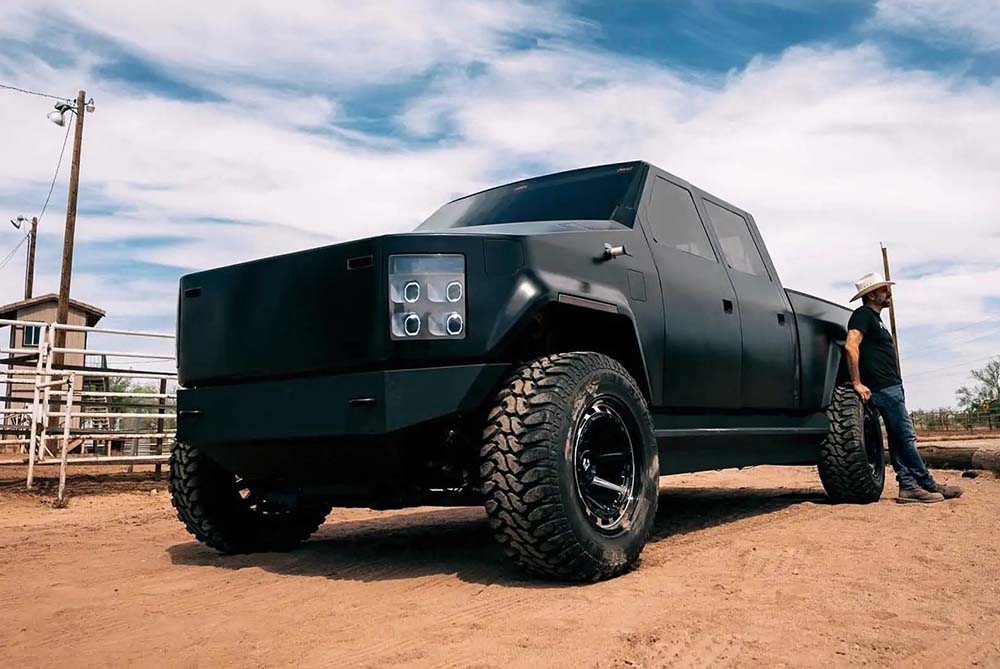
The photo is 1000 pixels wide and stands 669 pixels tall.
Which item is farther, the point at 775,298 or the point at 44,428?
the point at 44,428

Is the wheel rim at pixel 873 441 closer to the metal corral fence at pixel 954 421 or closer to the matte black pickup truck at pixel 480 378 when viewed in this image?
the matte black pickup truck at pixel 480 378

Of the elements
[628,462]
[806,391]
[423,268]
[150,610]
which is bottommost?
[150,610]

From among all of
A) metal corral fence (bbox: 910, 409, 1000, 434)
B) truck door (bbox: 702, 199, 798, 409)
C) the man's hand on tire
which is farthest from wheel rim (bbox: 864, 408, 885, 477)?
metal corral fence (bbox: 910, 409, 1000, 434)

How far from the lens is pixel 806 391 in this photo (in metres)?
5.71

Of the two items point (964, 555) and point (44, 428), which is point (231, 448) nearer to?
point (964, 555)

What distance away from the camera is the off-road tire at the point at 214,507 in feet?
13.8

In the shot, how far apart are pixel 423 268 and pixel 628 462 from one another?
124cm

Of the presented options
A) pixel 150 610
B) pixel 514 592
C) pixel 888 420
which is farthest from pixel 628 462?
pixel 888 420

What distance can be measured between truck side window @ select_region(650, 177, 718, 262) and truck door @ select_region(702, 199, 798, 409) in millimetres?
270

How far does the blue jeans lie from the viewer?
246 inches

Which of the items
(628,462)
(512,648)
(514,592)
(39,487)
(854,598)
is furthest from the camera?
(39,487)

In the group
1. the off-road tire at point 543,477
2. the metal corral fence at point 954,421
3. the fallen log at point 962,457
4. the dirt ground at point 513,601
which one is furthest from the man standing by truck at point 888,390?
the metal corral fence at point 954,421

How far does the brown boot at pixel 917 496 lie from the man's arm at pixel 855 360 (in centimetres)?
77

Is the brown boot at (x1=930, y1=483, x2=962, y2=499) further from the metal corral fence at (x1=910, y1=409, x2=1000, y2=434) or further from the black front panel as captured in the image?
the metal corral fence at (x1=910, y1=409, x2=1000, y2=434)
